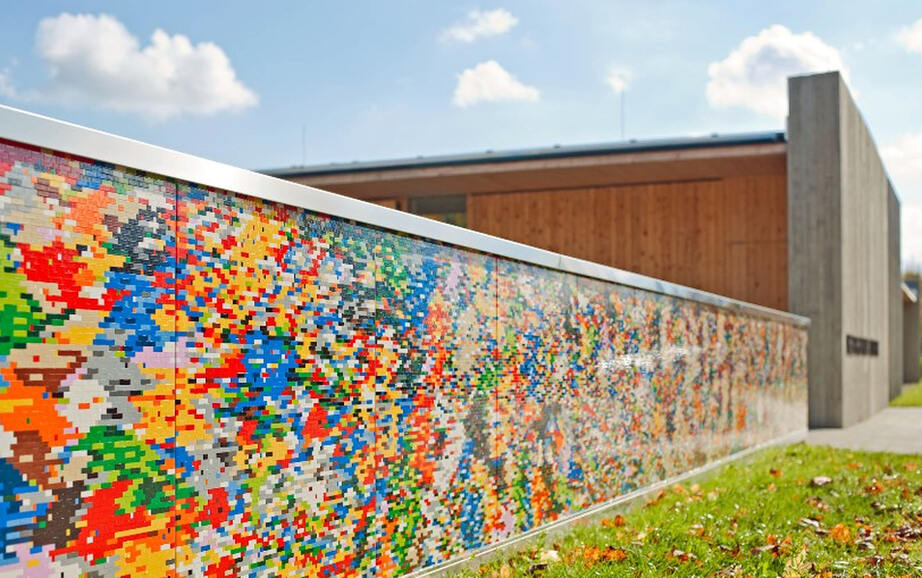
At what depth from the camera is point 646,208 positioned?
69.7 ft

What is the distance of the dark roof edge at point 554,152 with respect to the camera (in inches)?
717

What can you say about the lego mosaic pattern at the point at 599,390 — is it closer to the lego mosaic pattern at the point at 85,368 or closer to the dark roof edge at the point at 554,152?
the lego mosaic pattern at the point at 85,368

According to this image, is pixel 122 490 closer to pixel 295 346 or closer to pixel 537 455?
pixel 295 346

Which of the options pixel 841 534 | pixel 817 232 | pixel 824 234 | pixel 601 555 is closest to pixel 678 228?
pixel 817 232

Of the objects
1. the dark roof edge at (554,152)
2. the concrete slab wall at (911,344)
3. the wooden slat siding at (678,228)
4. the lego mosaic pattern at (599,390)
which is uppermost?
the dark roof edge at (554,152)

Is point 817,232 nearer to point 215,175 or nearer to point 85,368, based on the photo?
point 215,175

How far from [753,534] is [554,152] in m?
13.4

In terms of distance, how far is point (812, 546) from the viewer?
6.21 meters

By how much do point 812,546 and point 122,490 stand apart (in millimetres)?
4644

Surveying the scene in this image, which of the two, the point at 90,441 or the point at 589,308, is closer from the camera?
the point at 90,441

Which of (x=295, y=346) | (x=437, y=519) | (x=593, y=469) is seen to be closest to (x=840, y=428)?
(x=593, y=469)

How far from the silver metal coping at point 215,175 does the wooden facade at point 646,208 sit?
13.9 meters

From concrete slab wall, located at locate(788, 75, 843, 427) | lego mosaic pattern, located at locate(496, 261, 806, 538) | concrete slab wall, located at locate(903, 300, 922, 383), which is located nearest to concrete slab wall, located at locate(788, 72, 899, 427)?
concrete slab wall, located at locate(788, 75, 843, 427)

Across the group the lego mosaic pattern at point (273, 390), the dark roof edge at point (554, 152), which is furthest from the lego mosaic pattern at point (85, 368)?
the dark roof edge at point (554, 152)
